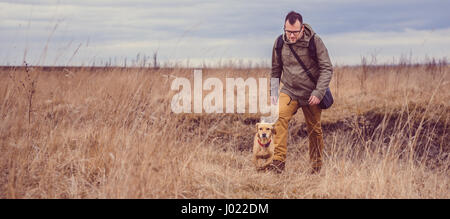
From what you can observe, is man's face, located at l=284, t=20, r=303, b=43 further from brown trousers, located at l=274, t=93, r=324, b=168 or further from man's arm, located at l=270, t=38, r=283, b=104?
brown trousers, located at l=274, t=93, r=324, b=168

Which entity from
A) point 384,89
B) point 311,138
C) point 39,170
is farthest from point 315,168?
point 384,89

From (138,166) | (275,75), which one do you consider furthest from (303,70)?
(138,166)

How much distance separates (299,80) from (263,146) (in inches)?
35.1

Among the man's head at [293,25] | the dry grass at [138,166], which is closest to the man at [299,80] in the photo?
the man's head at [293,25]

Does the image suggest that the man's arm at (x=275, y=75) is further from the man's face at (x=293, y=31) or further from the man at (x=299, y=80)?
the man's face at (x=293, y=31)

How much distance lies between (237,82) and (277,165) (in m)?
6.56

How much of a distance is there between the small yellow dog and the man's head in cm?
107

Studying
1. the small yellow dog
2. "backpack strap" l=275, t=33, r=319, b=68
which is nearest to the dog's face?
the small yellow dog

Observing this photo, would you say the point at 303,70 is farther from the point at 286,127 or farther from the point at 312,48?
the point at 286,127

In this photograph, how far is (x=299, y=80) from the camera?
4.69 m

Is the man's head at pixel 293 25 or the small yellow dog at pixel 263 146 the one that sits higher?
the man's head at pixel 293 25

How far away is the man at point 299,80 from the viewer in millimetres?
4500
